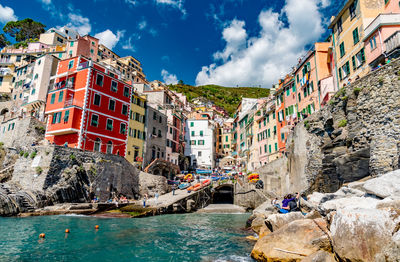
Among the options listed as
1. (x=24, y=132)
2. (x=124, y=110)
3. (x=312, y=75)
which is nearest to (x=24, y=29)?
(x=24, y=132)

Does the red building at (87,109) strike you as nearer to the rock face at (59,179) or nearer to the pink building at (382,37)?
the rock face at (59,179)

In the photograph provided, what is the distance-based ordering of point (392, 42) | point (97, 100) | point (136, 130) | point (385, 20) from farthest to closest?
1. point (136, 130)
2. point (97, 100)
3. point (385, 20)
4. point (392, 42)

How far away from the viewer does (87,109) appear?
37844 millimetres

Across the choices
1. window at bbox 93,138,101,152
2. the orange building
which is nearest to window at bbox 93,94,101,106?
window at bbox 93,138,101,152

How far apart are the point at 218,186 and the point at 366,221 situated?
38469 mm

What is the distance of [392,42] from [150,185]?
116 ft

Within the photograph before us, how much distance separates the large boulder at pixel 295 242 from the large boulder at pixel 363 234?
141cm

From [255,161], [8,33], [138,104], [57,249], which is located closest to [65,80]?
[138,104]

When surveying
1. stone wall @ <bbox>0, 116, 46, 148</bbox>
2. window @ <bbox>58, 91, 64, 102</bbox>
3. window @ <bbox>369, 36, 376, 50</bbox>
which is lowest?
stone wall @ <bbox>0, 116, 46, 148</bbox>

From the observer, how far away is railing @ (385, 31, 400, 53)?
20812 millimetres

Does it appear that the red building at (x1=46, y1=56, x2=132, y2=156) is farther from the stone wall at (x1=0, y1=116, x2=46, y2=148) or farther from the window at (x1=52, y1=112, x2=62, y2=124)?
the stone wall at (x1=0, y1=116, x2=46, y2=148)

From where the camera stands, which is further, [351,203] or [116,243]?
[116,243]

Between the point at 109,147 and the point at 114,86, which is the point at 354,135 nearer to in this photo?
the point at 109,147

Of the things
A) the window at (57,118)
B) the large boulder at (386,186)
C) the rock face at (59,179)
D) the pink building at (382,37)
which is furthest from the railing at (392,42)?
the window at (57,118)
